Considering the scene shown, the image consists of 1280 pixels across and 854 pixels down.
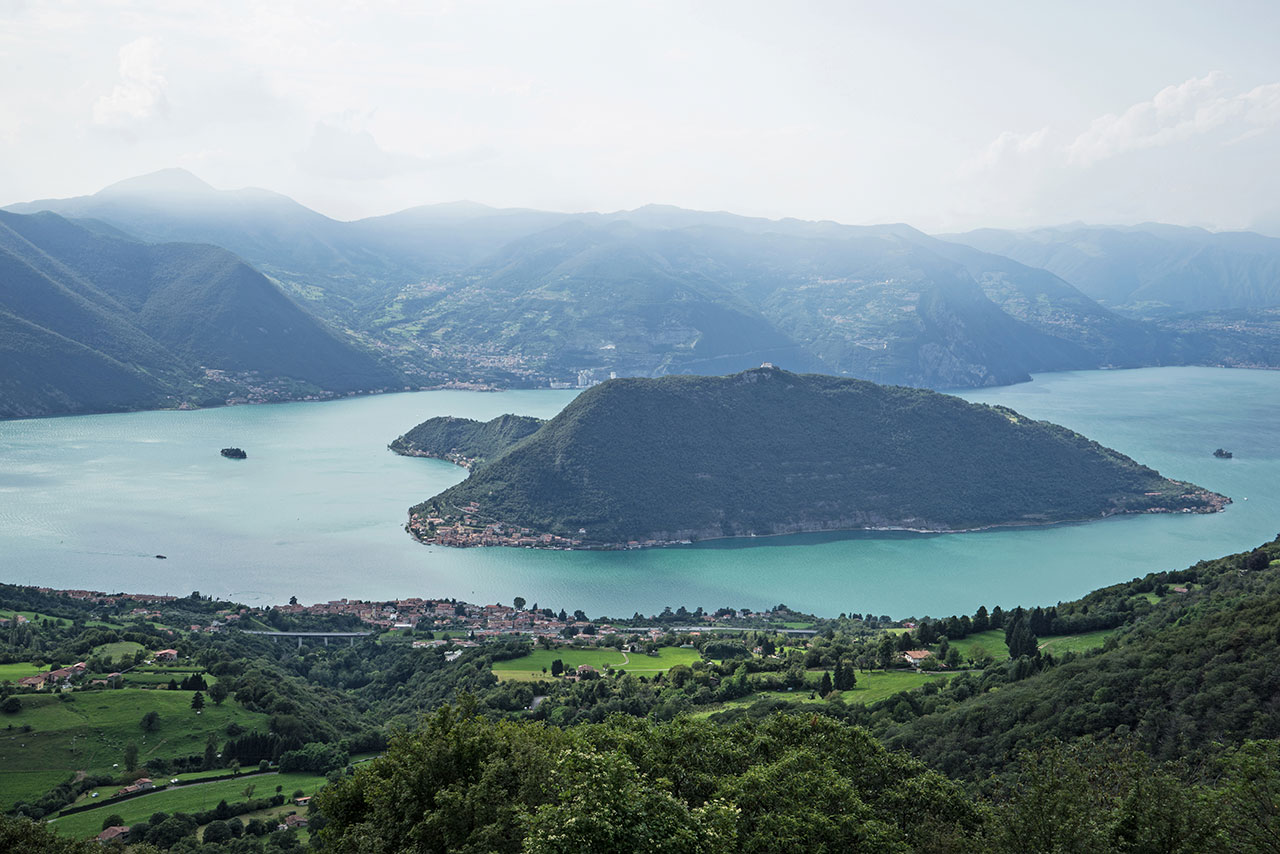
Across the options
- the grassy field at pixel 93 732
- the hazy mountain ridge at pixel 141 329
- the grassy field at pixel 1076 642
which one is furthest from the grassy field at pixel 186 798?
the hazy mountain ridge at pixel 141 329

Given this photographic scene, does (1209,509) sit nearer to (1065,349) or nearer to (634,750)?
(634,750)

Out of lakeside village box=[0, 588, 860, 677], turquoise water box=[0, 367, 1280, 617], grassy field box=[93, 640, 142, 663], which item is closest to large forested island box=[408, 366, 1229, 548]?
turquoise water box=[0, 367, 1280, 617]

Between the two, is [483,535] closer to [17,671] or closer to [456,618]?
[456,618]

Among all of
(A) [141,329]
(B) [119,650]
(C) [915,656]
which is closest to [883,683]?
(C) [915,656]

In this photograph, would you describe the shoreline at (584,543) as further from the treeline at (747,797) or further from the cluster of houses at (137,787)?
the treeline at (747,797)

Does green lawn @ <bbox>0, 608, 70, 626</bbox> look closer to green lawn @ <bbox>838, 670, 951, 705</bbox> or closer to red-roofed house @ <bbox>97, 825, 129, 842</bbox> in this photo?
red-roofed house @ <bbox>97, 825, 129, 842</bbox>

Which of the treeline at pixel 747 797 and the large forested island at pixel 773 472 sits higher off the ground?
the large forested island at pixel 773 472
